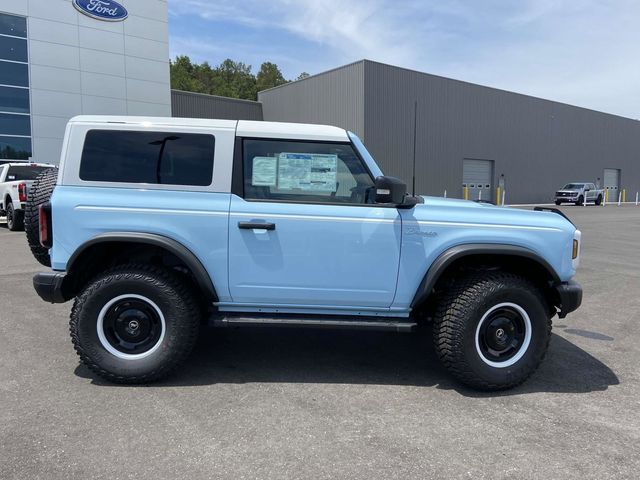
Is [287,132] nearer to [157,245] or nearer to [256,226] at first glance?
[256,226]

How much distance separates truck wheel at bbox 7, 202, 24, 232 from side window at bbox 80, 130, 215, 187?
11.4m

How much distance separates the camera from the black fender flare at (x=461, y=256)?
359cm

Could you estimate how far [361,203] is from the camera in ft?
12.3

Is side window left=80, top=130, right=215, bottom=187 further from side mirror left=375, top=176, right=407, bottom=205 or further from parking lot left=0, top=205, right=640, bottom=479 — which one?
parking lot left=0, top=205, right=640, bottom=479

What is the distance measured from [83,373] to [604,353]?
468 centimetres

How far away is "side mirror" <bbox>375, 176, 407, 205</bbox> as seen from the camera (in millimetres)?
3510

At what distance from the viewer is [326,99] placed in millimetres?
29516

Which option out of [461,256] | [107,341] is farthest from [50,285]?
[461,256]

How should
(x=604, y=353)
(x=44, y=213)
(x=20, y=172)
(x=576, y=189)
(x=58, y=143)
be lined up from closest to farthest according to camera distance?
1. (x=44, y=213)
2. (x=604, y=353)
3. (x=20, y=172)
4. (x=58, y=143)
5. (x=576, y=189)

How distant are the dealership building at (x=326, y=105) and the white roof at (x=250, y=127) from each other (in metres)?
16.8

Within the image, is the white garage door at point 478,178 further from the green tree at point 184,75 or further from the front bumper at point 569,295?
the green tree at point 184,75

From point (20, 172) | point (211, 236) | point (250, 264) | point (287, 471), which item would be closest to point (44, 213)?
point (211, 236)

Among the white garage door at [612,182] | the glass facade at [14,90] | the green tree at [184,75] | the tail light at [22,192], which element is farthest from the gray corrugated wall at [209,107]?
the white garage door at [612,182]

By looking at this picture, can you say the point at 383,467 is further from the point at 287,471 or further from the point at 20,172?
the point at 20,172
